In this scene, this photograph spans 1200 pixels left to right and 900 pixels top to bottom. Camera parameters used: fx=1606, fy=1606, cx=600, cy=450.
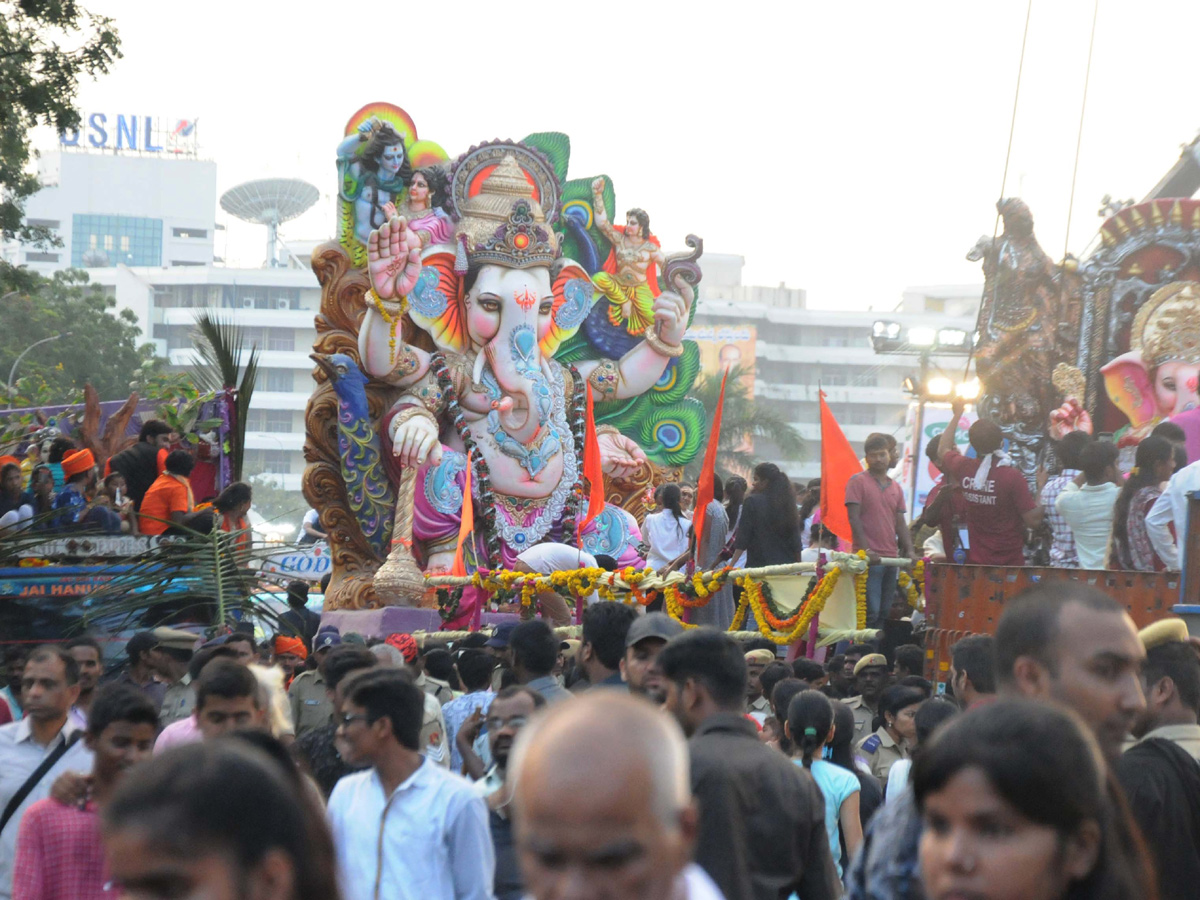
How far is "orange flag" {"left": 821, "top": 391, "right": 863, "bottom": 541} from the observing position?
11008 millimetres

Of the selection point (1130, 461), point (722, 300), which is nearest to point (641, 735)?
point (1130, 461)

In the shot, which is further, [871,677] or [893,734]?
[871,677]

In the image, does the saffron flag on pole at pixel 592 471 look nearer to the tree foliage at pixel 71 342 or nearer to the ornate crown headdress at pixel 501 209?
the ornate crown headdress at pixel 501 209

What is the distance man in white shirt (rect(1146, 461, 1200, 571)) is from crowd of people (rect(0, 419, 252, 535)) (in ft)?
17.3

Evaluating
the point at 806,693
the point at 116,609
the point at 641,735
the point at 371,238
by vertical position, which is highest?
the point at 371,238

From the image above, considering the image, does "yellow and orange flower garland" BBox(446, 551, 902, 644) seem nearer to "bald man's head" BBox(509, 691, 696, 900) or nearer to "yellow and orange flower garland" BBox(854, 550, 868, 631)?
"yellow and orange flower garland" BBox(854, 550, 868, 631)

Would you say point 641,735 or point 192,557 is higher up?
point 641,735

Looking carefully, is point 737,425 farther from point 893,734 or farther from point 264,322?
point 893,734

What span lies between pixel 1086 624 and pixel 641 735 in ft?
4.85

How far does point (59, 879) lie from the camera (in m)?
3.80

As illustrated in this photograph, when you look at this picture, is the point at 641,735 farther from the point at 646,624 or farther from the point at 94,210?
the point at 94,210

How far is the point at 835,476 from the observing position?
36.2 ft

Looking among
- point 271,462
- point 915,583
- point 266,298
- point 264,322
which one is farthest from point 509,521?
point 266,298

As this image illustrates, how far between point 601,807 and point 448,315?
16131mm
